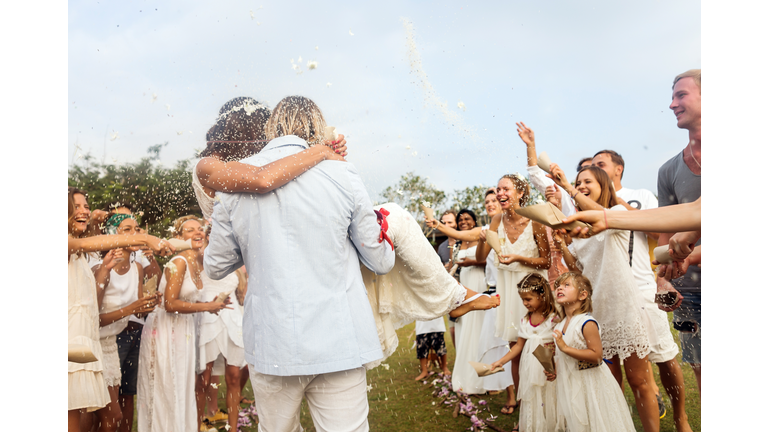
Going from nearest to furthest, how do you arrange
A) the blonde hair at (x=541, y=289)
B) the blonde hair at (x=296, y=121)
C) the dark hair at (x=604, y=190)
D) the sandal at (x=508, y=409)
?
1. the blonde hair at (x=296, y=121)
2. the dark hair at (x=604, y=190)
3. the blonde hair at (x=541, y=289)
4. the sandal at (x=508, y=409)

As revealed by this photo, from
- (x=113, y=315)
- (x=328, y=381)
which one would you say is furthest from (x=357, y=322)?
(x=113, y=315)

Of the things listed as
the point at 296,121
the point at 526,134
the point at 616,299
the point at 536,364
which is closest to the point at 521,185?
the point at 526,134

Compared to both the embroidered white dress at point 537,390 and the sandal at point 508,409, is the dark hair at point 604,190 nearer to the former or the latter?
the embroidered white dress at point 537,390

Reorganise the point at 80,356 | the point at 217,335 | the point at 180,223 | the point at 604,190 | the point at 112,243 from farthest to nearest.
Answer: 1. the point at 217,335
2. the point at 180,223
3. the point at 604,190
4. the point at 112,243
5. the point at 80,356

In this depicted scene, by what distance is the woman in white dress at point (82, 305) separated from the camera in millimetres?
3225

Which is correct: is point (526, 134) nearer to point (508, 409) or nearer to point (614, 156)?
point (614, 156)

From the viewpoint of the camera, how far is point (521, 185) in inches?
197

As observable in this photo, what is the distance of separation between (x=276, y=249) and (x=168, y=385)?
2658mm

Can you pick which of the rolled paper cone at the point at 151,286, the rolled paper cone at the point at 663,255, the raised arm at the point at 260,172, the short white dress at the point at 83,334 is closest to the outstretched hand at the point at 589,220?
the rolled paper cone at the point at 663,255

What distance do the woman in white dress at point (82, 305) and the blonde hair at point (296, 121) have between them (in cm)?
149

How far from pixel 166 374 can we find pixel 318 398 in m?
2.42

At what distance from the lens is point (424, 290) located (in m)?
2.83

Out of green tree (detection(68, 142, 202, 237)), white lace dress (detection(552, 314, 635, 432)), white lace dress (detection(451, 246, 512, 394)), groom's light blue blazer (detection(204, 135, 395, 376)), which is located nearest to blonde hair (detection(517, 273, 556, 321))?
white lace dress (detection(552, 314, 635, 432))

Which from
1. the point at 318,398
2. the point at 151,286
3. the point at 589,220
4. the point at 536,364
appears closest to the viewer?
the point at 318,398
